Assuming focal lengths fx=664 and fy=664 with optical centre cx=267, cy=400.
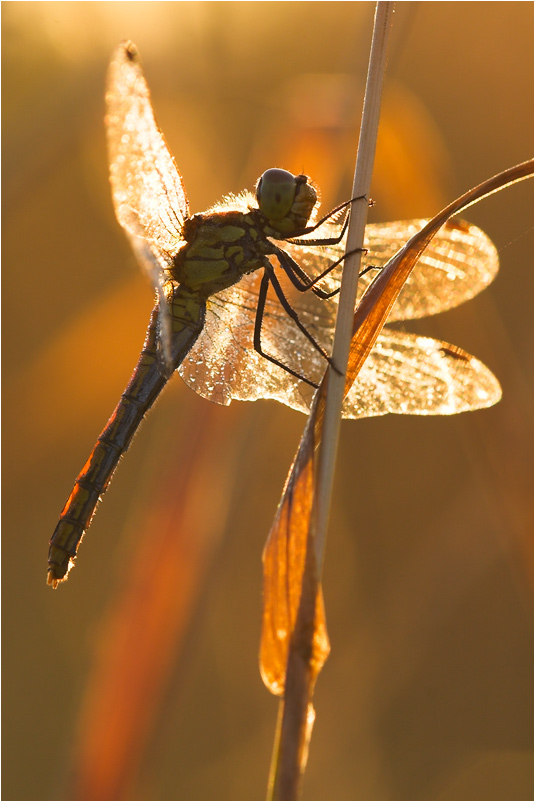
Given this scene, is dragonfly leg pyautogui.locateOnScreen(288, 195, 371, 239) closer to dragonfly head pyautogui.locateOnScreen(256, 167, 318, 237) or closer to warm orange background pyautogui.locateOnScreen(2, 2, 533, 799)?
dragonfly head pyautogui.locateOnScreen(256, 167, 318, 237)

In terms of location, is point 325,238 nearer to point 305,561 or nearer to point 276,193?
point 276,193

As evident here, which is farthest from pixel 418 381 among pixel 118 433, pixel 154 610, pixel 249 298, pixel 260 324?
pixel 154 610

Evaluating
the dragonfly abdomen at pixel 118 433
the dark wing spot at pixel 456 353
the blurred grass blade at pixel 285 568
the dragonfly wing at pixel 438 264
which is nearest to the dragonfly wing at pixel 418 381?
the dark wing spot at pixel 456 353

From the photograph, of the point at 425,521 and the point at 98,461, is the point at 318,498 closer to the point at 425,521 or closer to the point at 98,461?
the point at 98,461

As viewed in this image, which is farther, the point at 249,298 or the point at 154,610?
the point at 154,610

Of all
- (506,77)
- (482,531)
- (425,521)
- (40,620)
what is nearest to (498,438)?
(482,531)
